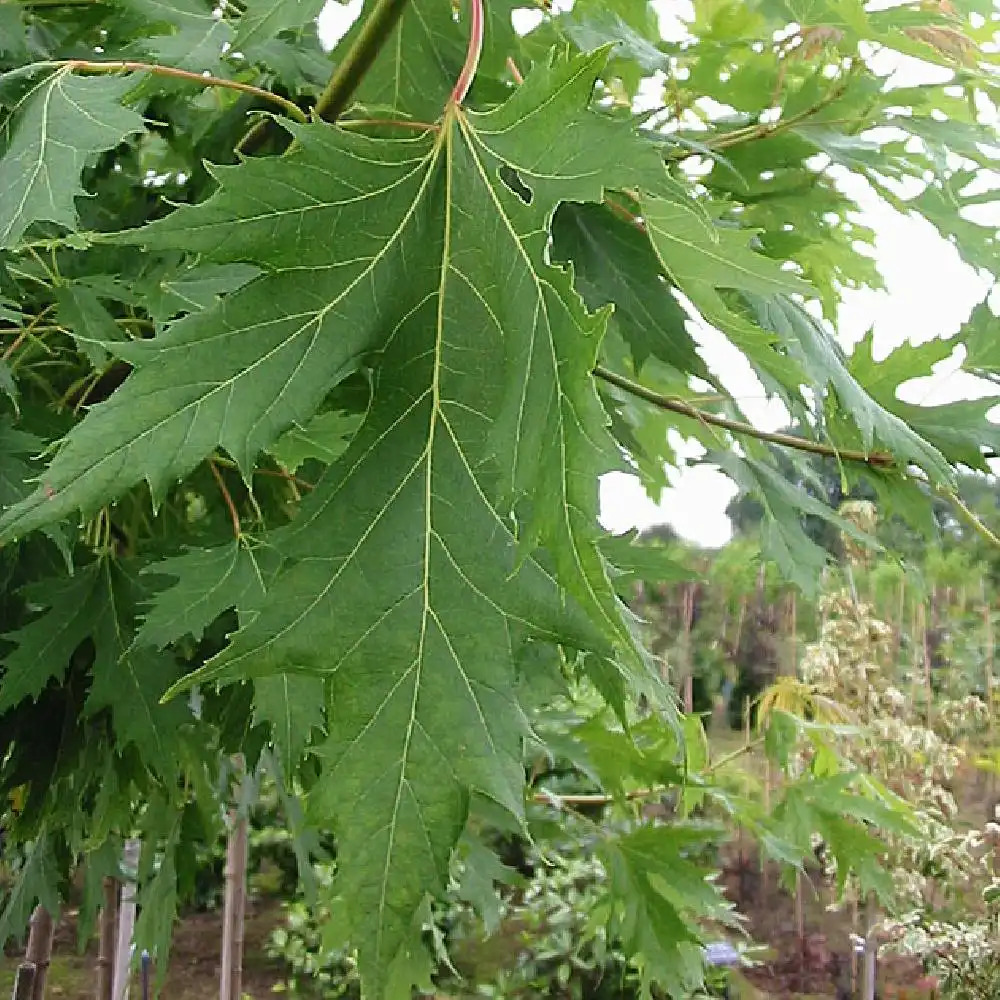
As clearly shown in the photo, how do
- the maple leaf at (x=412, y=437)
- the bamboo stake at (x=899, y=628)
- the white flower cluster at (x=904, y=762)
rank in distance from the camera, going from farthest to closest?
the bamboo stake at (x=899, y=628), the white flower cluster at (x=904, y=762), the maple leaf at (x=412, y=437)

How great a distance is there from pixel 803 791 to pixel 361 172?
756 mm

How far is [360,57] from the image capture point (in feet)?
1.40

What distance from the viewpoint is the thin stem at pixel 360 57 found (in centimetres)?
41

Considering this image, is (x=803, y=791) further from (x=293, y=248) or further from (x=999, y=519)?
(x=999, y=519)

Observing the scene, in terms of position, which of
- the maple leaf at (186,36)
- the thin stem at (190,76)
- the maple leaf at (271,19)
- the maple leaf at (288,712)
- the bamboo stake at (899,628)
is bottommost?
the maple leaf at (288,712)

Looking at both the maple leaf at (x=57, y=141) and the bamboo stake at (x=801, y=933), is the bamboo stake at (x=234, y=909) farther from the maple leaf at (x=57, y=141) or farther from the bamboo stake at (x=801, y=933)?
the bamboo stake at (x=801, y=933)

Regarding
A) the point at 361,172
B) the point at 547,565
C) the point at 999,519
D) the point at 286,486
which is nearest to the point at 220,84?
the point at 361,172

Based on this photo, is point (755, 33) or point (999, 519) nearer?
point (755, 33)

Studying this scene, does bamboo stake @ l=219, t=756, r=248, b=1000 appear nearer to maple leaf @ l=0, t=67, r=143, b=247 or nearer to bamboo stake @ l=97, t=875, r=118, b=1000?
bamboo stake @ l=97, t=875, r=118, b=1000

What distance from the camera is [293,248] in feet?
1.15

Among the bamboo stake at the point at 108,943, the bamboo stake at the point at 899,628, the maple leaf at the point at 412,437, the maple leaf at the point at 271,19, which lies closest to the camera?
the maple leaf at the point at 412,437

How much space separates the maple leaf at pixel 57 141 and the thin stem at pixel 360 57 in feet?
0.26

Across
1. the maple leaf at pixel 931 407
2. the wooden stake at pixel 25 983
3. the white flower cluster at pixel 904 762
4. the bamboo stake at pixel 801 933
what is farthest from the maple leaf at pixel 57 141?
the bamboo stake at pixel 801 933

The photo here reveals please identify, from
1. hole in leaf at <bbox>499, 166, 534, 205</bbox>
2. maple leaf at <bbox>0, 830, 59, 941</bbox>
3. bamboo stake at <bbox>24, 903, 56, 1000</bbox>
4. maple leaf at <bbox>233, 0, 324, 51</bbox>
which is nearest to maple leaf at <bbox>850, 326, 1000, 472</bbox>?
hole in leaf at <bbox>499, 166, 534, 205</bbox>
